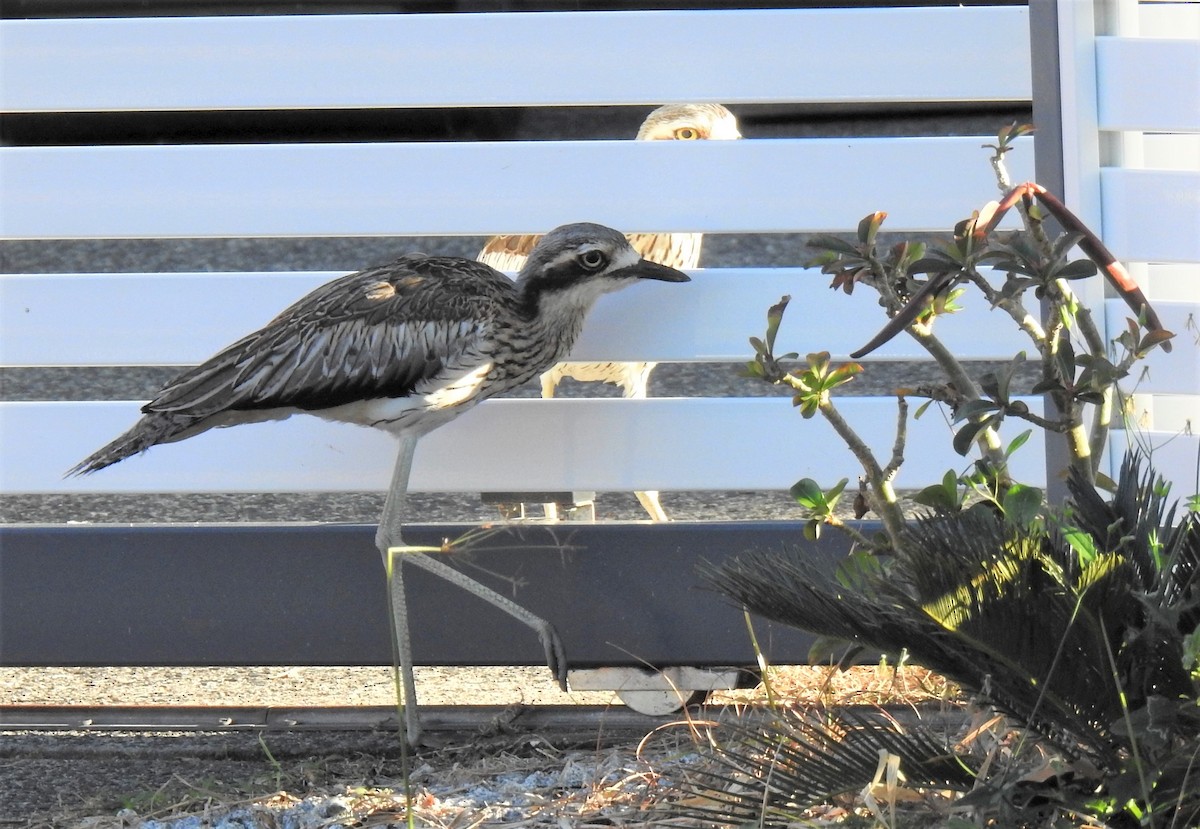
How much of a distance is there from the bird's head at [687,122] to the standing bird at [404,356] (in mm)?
1319

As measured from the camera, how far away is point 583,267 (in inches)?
125

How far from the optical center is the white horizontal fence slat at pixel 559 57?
10.9 ft

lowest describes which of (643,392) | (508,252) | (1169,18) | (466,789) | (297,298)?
(466,789)

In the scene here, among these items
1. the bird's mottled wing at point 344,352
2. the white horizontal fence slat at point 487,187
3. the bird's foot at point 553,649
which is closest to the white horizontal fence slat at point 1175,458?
the white horizontal fence slat at point 487,187

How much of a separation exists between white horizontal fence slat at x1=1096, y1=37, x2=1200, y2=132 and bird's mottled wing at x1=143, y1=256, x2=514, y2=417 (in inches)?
62.1

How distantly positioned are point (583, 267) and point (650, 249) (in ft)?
3.40

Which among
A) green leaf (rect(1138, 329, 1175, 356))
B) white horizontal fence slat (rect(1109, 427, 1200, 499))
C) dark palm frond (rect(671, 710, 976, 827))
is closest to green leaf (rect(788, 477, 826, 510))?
dark palm frond (rect(671, 710, 976, 827))

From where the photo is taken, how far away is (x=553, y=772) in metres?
2.90

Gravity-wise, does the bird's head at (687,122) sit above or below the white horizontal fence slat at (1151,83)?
above

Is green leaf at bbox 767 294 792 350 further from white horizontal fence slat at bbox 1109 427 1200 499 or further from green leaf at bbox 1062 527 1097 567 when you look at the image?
white horizontal fence slat at bbox 1109 427 1200 499

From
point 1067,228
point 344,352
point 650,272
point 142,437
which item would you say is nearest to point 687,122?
point 650,272

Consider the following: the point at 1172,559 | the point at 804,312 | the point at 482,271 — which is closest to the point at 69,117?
the point at 482,271

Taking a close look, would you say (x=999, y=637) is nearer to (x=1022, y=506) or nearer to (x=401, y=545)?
(x=1022, y=506)

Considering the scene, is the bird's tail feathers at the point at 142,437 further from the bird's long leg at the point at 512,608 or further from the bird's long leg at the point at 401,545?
the bird's long leg at the point at 512,608
